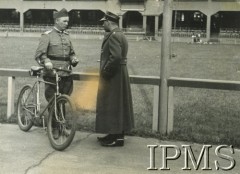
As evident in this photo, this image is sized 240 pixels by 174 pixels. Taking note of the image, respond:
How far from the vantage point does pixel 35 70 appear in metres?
7.17

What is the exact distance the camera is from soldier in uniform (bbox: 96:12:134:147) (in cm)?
658

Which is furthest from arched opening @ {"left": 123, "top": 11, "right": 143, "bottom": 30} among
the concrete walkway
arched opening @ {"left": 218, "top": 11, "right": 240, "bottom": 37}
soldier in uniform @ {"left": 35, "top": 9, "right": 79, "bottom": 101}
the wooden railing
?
the concrete walkway

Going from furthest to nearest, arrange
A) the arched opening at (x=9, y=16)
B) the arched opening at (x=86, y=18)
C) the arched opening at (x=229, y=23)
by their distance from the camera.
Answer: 1. the arched opening at (x=9, y=16)
2. the arched opening at (x=86, y=18)
3. the arched opening at (x=229, y=23)

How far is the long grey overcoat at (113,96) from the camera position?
6.63 m

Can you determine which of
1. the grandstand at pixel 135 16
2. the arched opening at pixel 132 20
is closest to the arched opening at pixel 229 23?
the grandstand at pixel 135 16

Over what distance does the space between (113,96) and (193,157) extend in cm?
133

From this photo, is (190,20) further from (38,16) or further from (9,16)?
(9,16)

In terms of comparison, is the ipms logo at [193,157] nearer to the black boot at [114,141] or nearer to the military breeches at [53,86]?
the black boot at [114,141]

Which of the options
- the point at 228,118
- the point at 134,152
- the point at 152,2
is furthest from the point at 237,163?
the point at 152,2

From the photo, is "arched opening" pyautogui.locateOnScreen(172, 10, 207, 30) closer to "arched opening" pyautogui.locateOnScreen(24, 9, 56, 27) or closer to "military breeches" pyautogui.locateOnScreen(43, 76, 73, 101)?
"arched opening" pyautogui.locateOnScreen(24, 9, 56, 27)

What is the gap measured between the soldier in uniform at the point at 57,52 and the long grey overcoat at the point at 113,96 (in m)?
0.62

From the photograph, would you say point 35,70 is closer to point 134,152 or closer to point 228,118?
point 134,152

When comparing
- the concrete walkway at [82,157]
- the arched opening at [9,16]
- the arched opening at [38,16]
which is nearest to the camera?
the concrete walkway at [82,157]

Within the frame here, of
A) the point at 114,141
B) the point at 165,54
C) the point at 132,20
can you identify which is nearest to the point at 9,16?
the point at 132,20
